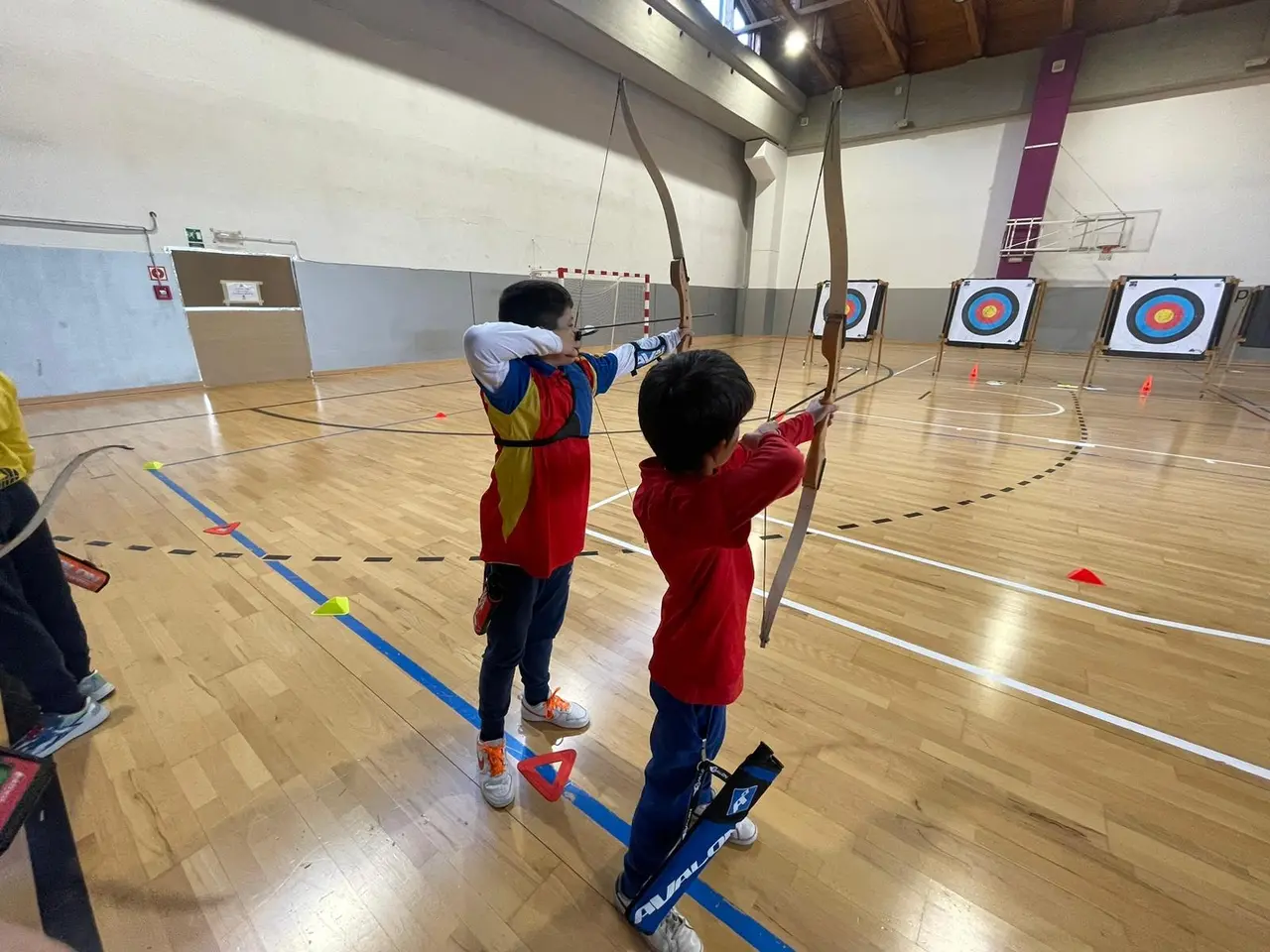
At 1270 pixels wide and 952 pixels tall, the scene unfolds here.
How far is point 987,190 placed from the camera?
9461 mm

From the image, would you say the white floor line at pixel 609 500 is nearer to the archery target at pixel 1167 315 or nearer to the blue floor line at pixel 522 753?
the blue floor line at pixel 522 753

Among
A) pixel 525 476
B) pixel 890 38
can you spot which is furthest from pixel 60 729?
pixel 890 38

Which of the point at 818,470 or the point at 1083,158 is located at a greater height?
the point at 1083,158

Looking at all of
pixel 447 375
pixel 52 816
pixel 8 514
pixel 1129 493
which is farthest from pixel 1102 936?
pixel 447 375

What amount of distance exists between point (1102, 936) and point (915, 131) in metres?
12.4

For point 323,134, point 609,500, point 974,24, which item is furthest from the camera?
point 974,24

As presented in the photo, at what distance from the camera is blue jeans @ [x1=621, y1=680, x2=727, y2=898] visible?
0.78m

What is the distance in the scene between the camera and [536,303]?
97 centimetres

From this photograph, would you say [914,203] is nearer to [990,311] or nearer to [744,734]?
[990,311]

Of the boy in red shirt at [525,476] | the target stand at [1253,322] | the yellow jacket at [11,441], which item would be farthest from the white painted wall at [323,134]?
the target stand at [1253,322]

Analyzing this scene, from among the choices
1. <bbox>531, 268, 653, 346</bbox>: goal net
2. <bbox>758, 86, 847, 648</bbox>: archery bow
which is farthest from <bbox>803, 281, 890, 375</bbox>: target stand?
<bbox>758, 86, 847, 648</bbox>: archery bow

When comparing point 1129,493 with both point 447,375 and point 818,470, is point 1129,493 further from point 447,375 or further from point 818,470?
point 447,375

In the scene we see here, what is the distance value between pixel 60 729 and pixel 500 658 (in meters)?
1.01

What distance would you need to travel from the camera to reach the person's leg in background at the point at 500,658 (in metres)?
0.99
